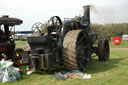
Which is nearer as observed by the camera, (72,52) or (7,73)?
(7,73)

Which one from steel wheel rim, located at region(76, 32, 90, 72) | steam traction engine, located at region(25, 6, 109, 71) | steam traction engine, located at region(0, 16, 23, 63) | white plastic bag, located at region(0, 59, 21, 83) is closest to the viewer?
white plastic bag, located at region(0, 59, 21, 83)

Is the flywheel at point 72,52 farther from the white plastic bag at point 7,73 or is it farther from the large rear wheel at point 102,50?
the large rear wheel at point 102,50

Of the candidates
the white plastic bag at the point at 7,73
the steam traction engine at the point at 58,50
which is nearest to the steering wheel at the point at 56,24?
the steam traction engine at the point at 58,50

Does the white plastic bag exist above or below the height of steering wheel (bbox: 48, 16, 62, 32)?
below

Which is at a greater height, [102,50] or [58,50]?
[58,50]

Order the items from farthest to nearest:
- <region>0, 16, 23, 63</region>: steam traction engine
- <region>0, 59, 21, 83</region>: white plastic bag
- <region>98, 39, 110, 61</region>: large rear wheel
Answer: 1. <region>98, 39, 110, 61</region>: large rear wheel
2. <region>0, 16, 23, 63</region>: steam traction engine
3. <region>0, 59, 21, 83</region>: white plastic bag

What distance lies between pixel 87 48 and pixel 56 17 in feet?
5.46

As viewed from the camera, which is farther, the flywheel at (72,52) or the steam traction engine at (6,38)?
the steam traction engine at (6,38)

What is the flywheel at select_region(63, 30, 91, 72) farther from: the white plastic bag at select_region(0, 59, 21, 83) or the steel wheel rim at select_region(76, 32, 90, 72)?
the white plastic bag at select_region(0, 59, 21, 83)

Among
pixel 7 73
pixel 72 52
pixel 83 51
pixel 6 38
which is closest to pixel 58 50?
pixel 72 52

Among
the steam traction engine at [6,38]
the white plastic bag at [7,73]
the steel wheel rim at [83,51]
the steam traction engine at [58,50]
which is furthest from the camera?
the steam traction engine at [6,38]

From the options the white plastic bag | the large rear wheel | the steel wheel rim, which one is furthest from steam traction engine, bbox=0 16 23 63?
the large rear wheel

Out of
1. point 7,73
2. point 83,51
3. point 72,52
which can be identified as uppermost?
point 72,52

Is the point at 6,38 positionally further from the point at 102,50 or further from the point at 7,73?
the point at 102,50
